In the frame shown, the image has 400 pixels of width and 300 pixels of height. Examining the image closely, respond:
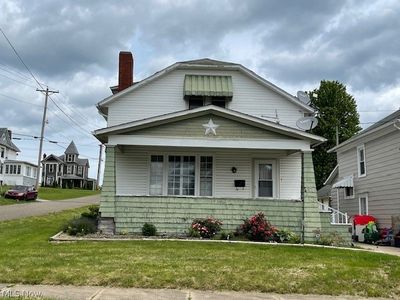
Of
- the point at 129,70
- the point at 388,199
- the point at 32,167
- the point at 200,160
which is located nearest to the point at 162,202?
the point at 200,160

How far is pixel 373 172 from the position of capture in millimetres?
20844

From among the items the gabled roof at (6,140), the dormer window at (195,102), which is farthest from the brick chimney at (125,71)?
the gabled roof at (6,140)

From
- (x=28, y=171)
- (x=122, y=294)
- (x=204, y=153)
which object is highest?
(x=28, y=171)

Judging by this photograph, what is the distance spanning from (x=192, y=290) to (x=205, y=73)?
13.6 m

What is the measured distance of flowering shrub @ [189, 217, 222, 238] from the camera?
48.0 ft

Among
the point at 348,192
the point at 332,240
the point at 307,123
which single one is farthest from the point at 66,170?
the point at 332,240

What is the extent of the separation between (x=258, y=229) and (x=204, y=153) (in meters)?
4.48

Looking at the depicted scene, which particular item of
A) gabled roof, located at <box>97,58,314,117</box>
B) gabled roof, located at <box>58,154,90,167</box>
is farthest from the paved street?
gabled roof, located at <box>58,154,90,167</box>

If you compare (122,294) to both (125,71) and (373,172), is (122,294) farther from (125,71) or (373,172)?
(373,172)

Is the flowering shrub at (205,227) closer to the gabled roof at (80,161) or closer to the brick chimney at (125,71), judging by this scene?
the brick chimney at (125,71)

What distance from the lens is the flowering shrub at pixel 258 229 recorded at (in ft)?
47.6

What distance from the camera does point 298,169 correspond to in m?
18.4

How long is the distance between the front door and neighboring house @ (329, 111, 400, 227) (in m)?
5.01

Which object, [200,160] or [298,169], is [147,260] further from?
[298,169]
